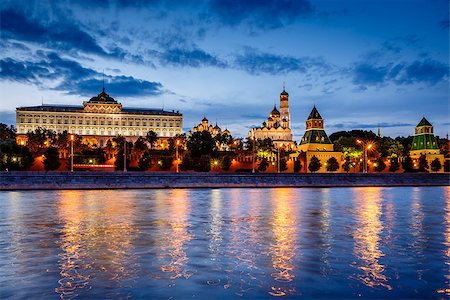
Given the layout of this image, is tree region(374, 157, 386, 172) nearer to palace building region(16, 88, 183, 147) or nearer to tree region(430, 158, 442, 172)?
tree region(430, 158, 442, 172)

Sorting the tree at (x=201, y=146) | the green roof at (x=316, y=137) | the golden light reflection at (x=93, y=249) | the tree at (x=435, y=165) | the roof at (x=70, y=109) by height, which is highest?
the roof at (x=70, y=109)

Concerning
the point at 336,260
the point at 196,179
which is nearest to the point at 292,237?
the point at 336,260

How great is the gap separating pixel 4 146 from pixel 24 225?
79740 mm

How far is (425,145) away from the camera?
120438 millimetres

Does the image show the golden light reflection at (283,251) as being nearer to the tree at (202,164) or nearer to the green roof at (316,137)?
the tree at (202,164)

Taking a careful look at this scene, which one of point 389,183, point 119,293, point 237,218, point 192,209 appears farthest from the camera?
point 389,183

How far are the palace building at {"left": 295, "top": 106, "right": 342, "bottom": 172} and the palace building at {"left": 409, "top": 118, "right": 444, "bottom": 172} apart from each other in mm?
21372

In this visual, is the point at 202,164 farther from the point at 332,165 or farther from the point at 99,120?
the point at 99,120

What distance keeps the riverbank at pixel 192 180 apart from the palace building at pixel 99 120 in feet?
356

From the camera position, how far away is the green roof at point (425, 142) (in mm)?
119812

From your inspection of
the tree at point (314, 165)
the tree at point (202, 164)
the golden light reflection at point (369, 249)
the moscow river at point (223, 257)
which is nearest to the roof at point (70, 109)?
the tree at point (314, 165)

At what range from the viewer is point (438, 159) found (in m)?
114

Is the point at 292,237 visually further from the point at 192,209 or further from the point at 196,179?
the point at 196,179

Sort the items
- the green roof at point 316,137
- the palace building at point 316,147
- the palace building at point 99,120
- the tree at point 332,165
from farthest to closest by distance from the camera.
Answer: the palace building at point 99,120 < the green roof at point 316,137 < the palace building at point 316,147 < the tree at point 332,165
